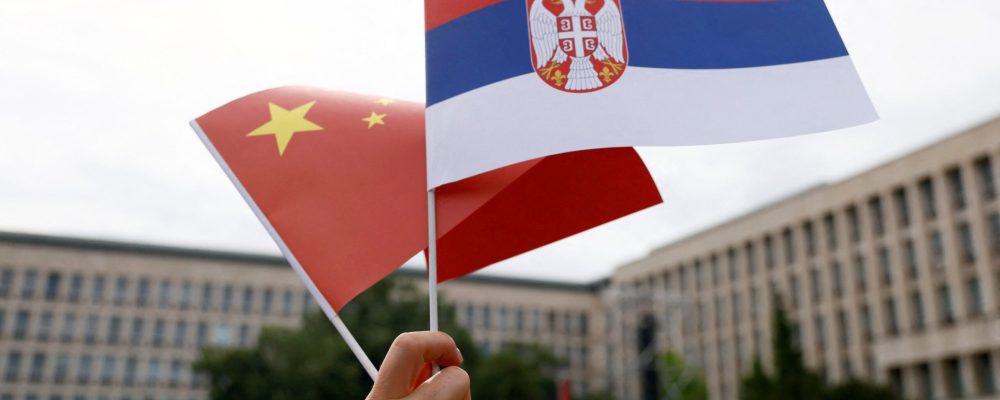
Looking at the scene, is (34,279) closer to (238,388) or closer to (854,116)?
(238,388)

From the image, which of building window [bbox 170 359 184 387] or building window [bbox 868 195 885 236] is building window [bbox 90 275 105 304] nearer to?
building window [bbox 170 359 184 387]

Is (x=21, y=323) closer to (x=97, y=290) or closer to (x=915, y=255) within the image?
(x=97, y=290)

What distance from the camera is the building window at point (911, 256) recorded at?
48156 mm

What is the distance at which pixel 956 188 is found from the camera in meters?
46.2

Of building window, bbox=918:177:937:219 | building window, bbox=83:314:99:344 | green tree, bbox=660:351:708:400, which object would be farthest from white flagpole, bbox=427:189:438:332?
building window, bbox=83:314:99:344

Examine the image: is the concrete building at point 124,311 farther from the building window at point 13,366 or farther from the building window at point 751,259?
the building window at point 751,259

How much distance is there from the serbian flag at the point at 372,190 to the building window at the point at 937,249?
154 feet

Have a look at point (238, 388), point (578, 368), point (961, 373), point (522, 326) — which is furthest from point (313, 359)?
point (578, 368)

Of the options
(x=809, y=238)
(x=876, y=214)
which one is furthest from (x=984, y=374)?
(x=809, y=238)

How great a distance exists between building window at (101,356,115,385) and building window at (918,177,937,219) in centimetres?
5902

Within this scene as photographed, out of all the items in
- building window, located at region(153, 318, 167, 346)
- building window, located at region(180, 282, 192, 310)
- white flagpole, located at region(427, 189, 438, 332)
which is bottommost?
white flagpole, located at region(427, 189, 438, 332)

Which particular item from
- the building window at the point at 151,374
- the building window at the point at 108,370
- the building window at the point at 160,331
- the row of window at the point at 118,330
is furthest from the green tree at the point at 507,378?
the building window at the point at 108,370

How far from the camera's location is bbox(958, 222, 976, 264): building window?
4434 centimetres

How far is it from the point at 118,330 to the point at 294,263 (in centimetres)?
8001
